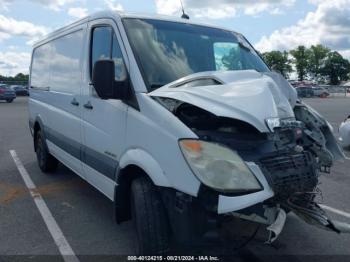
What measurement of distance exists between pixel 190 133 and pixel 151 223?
32.3 inches

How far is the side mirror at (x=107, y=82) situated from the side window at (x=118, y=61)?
180 millimetres

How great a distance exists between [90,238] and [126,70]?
1.91 meters

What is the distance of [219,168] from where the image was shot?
9.95 feet

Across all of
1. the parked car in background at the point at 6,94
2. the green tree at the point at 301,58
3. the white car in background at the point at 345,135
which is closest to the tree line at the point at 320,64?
the green tree at the point at 301,58

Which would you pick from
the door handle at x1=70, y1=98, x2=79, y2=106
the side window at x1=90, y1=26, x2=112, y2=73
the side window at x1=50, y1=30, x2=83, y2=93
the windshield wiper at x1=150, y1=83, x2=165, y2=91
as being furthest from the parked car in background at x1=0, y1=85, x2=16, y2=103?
the windshield wiper at x1=150, y1=83, x2=165, y2=91

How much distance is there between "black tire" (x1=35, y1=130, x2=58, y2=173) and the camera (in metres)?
7.42

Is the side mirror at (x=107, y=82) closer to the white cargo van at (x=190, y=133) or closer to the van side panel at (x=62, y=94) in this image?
the white cargo van at (x=190, y=133)

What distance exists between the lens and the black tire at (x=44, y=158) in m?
7.42

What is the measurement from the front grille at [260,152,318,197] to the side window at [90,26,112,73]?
2.15m

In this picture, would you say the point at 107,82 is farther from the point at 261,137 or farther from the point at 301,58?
the point at 301,58

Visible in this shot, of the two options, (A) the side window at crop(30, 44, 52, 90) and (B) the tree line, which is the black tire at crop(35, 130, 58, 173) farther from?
(B) the tree line

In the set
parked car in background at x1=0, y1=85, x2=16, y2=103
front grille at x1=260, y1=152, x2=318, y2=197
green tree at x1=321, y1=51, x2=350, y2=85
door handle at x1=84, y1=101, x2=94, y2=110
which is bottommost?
parked car in background at x1=0, y1=85, x2=16, y2=103

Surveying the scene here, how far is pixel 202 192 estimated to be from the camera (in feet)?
10.0

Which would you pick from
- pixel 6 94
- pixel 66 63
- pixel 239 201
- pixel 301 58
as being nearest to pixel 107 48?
pixel 66 63
